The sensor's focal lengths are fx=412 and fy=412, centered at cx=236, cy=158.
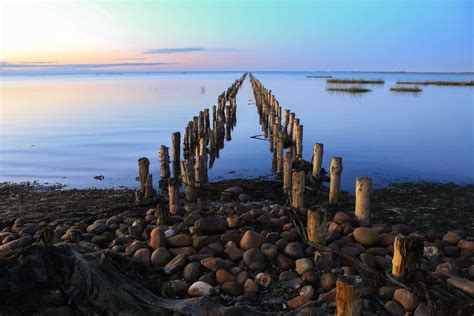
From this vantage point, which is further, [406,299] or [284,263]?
[284,263]

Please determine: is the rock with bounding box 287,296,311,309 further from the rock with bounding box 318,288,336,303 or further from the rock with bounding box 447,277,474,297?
the rock with bounding box 447,277,474,297

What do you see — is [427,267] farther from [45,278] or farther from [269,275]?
[45,278]

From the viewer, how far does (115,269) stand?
4852mm

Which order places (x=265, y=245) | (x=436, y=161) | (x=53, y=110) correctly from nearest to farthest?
(x=265, y=245) → (x=436, y=161) → (x=53, y=110)

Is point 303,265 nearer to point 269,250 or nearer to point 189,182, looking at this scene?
point 269,250

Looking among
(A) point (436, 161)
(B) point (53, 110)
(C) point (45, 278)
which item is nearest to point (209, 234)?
(C) point (45, 278)

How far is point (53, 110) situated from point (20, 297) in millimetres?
30009

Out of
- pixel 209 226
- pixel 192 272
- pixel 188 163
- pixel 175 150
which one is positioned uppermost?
pixel 188 163

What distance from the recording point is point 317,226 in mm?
5973

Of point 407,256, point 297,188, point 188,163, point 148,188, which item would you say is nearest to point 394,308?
point 407,256

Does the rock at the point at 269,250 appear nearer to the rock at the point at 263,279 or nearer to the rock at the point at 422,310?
the rock at the point at 263,279

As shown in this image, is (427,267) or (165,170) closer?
(427,267)

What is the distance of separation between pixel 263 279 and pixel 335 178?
13.3 feet

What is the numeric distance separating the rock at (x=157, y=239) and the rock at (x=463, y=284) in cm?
391
